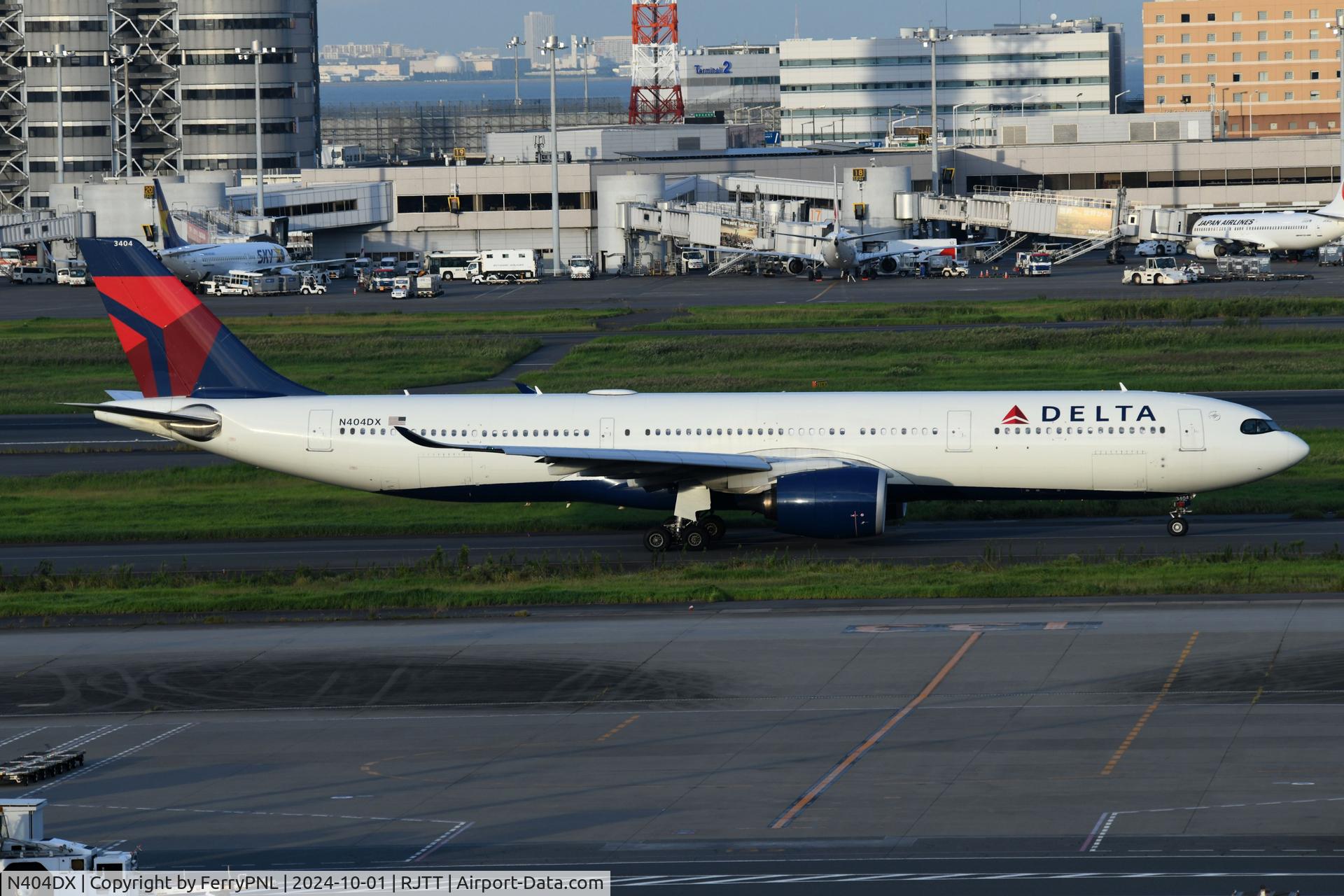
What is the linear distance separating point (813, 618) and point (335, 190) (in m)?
131

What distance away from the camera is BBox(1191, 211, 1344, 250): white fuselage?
440 ft

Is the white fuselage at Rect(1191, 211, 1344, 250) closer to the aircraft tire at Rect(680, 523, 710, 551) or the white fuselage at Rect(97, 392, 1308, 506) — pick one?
the white fuselage at Rect(97, 392, 1308, 506)

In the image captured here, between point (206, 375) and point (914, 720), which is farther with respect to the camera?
point (206, 375)

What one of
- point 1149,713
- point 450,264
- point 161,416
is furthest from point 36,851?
point 450,264

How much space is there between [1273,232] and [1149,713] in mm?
115580

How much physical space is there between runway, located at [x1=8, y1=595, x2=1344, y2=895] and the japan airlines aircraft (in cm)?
10551

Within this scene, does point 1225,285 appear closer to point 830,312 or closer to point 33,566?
point 830,312

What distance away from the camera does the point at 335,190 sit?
160 m

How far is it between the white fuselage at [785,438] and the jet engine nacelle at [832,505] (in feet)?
4.03

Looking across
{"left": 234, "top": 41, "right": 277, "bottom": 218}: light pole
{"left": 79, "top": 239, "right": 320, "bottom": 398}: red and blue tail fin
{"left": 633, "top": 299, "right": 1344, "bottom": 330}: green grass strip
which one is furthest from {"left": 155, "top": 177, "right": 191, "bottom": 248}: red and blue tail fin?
{"left": 79, "top": 239, "right": 320, "bottom": 398}: red and blue tail fin

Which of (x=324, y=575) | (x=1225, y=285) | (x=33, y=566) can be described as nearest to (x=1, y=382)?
(x=33, y=566)

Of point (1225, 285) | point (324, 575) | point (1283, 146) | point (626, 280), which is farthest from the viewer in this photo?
point (1283, 146)

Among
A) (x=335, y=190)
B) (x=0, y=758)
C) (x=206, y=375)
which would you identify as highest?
(x=335, y=190)

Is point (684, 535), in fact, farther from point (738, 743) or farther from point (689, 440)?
point (738, 743)
